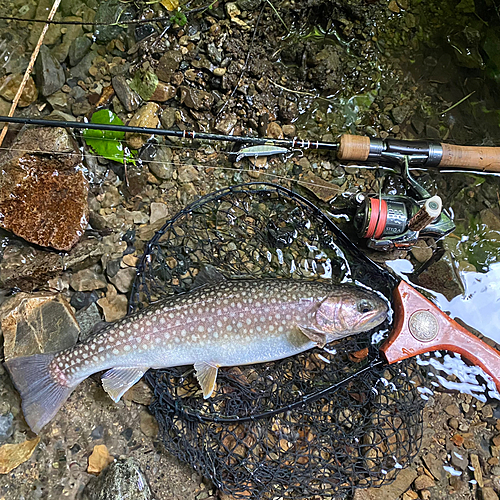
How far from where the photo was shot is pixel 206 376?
3168 mm

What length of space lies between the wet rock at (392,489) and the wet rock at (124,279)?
2.68m

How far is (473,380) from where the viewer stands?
370 cm

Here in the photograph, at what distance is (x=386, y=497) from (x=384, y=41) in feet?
14.1

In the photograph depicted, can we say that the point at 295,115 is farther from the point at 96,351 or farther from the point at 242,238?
the point at 96,351

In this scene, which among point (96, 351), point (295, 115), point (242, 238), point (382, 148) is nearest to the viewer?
point (96, 351)

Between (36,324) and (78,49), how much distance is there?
2.61 meters

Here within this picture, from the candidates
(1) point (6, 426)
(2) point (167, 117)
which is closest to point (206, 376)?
(1) point (6, 426)

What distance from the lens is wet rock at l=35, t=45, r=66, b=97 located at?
3654 mm

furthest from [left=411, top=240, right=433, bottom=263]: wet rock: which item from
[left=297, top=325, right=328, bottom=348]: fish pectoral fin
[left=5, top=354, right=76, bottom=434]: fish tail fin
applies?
[left=5, top=354, right=76, bottom=434]: fish tail fin

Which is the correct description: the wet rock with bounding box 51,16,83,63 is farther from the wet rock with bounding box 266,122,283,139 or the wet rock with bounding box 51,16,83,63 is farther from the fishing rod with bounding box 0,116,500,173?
the wet rock with bounding box 266,122,283,139

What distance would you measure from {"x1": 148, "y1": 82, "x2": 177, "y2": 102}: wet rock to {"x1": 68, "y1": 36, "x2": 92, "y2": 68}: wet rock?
81 cm

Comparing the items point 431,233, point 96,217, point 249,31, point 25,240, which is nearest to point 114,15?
point 249,31

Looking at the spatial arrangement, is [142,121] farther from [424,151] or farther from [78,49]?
[424,151]

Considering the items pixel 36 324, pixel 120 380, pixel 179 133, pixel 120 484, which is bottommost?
pixel 120 484
